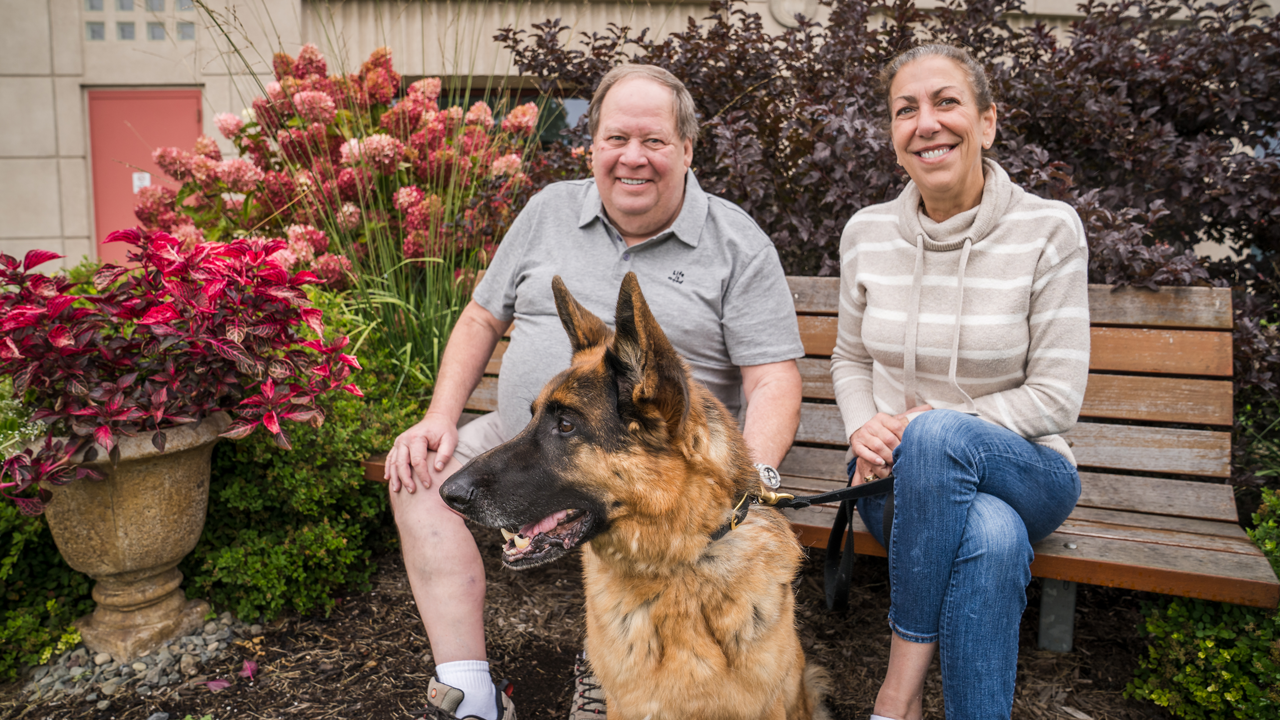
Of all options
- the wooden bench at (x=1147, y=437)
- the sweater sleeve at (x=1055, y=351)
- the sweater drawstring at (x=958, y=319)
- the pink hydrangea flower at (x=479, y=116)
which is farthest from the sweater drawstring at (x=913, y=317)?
the pink hydrangea flower at (x=479, y=116)

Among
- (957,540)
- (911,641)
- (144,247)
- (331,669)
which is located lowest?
(331,669)

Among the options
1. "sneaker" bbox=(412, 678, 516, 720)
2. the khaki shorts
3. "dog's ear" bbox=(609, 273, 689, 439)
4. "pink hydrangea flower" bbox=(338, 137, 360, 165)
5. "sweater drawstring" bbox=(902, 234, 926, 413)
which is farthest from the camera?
"pink hydrangea flower" bbox=(338, 137, 360, 165)

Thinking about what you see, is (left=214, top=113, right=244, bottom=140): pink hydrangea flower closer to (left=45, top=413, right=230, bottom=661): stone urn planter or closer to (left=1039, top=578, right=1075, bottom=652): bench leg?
(left=45, top=413, right=230, bottom=661): stone urn planter

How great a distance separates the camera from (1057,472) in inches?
81.8

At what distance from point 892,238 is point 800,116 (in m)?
1.38

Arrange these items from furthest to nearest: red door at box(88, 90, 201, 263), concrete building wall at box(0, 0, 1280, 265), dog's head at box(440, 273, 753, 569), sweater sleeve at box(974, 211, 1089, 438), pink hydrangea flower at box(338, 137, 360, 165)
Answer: red door at box(88, 90, 201, 263)
concrete building wall at box(0, 0, 1280, 265)
pink hydrangea flower at box(338, 137, 360, 165)
sweater sleeve at box(974, 211, 1089, 438)
dog's head at box(440, 273, 753, 569)

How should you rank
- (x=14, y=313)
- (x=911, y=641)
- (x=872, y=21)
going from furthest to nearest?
(x=872, y=21), (x=14, y=313), (x=911, y=641)

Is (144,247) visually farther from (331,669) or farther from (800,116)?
(800,116)

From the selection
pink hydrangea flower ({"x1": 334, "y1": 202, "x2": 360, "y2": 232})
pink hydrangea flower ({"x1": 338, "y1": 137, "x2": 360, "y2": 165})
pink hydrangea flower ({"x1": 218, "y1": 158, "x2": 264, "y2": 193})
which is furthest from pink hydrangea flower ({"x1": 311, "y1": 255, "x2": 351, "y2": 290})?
pink hydrangea flower ({"x1": 218, "y1": 158, "x2": 264, "y2": 193})

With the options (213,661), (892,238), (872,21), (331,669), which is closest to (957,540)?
(892,238)

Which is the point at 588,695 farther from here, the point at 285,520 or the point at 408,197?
the point at 408,197

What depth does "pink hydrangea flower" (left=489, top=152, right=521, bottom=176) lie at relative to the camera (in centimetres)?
420

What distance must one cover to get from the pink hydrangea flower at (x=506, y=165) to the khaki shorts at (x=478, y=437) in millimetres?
1938

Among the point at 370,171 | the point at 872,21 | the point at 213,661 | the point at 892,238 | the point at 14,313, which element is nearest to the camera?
the point at 14,313
